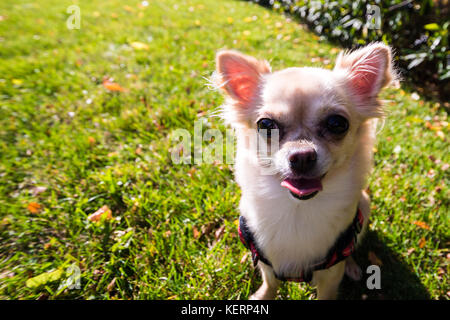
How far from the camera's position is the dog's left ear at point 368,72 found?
153cm

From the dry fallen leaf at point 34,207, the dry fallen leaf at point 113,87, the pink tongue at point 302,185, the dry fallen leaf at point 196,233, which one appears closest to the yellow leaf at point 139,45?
the dry fallen leaf at point 113,87

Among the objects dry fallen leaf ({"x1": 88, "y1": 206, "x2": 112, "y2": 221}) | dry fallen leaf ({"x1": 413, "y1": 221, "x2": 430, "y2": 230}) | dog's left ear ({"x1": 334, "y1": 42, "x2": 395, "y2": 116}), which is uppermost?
dog's left ear ({"x1": 334, "y1": 42, "x2": 395, "y2": 116})

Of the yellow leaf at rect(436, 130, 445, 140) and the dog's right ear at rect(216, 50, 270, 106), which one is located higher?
the dog's right ear at rect(216, 50, 270, 106)

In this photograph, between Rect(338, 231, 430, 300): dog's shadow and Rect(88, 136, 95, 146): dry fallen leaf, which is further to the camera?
Rect(88, 136, 95, 146): dry fallen leaf

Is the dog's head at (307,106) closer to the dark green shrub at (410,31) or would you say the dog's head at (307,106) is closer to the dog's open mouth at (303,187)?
the dog's open mouth at (303,187)

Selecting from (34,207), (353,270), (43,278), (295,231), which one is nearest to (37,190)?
(34,207)

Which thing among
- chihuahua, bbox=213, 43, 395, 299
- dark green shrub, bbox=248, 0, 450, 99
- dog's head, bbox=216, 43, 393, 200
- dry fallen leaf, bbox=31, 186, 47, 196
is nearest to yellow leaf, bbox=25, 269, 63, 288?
dry fallen leaf, bbox=31, 186, 47, 196

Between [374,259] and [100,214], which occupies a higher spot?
[100,214]

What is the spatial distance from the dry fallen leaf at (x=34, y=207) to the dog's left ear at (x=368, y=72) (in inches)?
107

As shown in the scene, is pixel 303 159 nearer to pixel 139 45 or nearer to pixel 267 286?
pixel 267 286

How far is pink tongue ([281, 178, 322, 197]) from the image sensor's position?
144cm

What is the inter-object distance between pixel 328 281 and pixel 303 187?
696mm

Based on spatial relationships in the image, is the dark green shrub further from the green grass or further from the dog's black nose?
the dog's black nose

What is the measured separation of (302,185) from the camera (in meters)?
1.48
